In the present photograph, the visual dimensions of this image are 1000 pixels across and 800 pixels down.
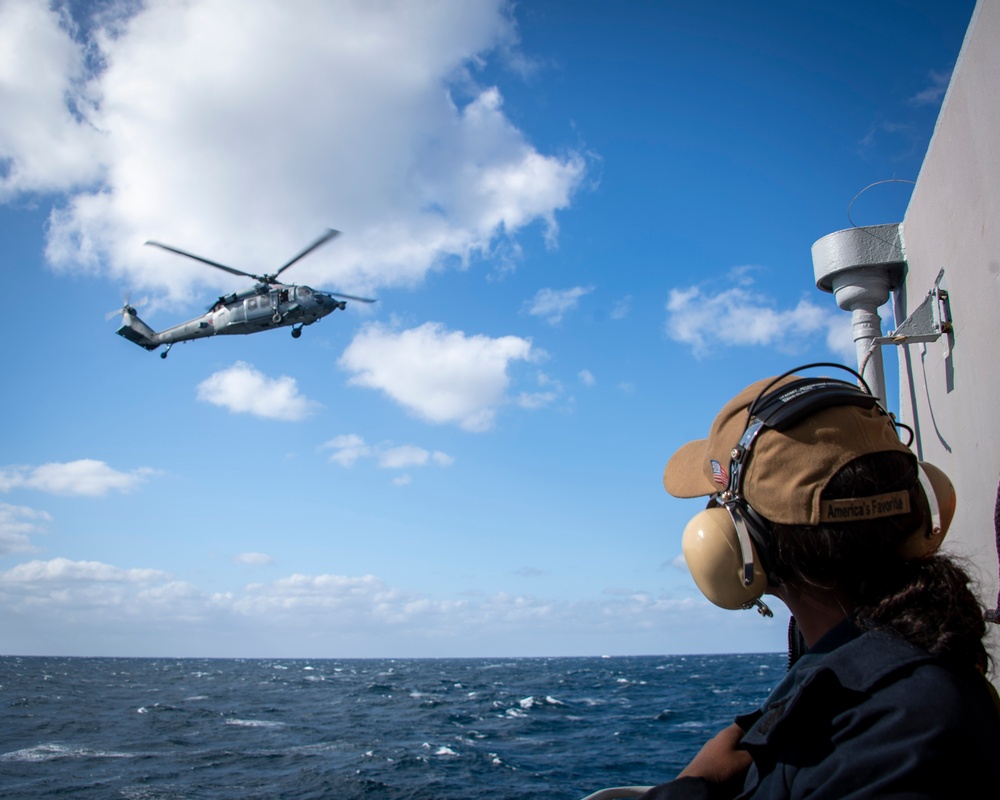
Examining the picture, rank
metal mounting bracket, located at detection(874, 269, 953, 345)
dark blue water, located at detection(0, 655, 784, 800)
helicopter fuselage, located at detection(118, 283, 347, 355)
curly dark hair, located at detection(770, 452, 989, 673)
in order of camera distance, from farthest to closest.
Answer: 1. helicopter fuselage, located at detection(118, 283, 347, 355)
2. dark blue water, located at detection(0, 655, 784, 800)
3. metal mounting bracket, located at detection(874, 269, 953, 345)
4. curly dark hair, located at detection(770, 452, 989, 673)

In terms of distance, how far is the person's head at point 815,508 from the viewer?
138 cm

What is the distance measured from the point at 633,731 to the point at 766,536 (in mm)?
35012

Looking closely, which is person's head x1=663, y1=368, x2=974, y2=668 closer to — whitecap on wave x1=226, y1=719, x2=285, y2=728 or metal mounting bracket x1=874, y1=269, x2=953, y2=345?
metal mounting bracket x1=874, y1=269, x2=953, y2=345

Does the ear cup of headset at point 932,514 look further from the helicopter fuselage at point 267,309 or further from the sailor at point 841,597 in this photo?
the helicopter fuselage at point 267,309

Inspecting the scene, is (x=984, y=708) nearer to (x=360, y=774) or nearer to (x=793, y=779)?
(x=793, y=779)

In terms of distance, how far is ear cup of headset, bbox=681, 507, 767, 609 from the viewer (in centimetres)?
148

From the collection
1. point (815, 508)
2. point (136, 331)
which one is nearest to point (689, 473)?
point (815, 508)

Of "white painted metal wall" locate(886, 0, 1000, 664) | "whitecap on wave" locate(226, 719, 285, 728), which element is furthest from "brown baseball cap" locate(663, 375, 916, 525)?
"whitecap on wave" locate(226, 719, 285, 728)

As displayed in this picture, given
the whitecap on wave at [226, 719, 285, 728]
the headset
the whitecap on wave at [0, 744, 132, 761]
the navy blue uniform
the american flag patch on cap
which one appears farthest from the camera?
the whitecap on wave at [226, 719, 285, 728]

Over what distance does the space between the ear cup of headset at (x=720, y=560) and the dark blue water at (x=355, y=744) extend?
20691 mm

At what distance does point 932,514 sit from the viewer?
1533 mm

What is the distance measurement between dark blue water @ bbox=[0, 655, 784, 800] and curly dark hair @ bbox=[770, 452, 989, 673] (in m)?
20.8

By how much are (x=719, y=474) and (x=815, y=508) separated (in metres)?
0.25

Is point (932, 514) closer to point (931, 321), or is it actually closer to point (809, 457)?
point (809, 457)
